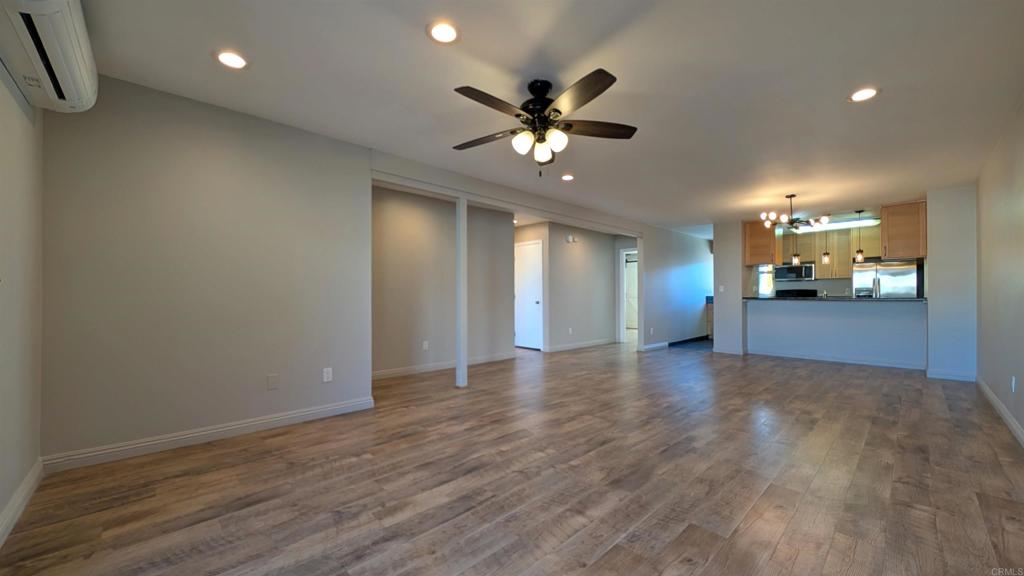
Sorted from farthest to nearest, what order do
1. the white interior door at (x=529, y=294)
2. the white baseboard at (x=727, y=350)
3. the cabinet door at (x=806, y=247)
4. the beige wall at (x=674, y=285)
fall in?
the cabinet door at (x=806, y=247) < the beige wall at (x=674, y=285) < the white interior door at (x=529, y=294) < the white baseboard at (x=727, y=350)

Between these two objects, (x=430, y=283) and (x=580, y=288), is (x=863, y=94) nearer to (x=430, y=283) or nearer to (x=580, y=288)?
(x=430, y=283)

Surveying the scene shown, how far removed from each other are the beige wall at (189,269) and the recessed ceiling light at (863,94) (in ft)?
12.4

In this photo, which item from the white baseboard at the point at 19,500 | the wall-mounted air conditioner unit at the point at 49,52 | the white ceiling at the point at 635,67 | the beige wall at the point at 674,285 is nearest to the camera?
the wall-mounted air conditioner unit at the point at 49,52

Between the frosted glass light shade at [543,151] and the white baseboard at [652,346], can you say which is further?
the white baseboard at [652,346]

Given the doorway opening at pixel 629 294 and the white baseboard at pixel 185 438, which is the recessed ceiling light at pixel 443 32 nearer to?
the white baseboard at pixel 185 438

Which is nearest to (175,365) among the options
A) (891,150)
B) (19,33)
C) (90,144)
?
(90,144)

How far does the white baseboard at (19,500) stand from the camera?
1848 millimetres

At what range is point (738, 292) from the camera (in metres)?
7.25

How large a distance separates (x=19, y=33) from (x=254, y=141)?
5.07 feet

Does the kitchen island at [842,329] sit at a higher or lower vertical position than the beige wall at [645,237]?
lower

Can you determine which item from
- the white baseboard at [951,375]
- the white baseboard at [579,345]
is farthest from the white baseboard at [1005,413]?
the white baseboard at [579,345]

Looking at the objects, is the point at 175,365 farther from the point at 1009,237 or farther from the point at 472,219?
the point at 1009,237

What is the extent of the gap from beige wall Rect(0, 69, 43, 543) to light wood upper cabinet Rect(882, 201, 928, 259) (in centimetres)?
863

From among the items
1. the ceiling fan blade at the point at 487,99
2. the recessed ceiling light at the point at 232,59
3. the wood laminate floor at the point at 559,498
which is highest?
the recessed ceiling light at the point at 232,59
